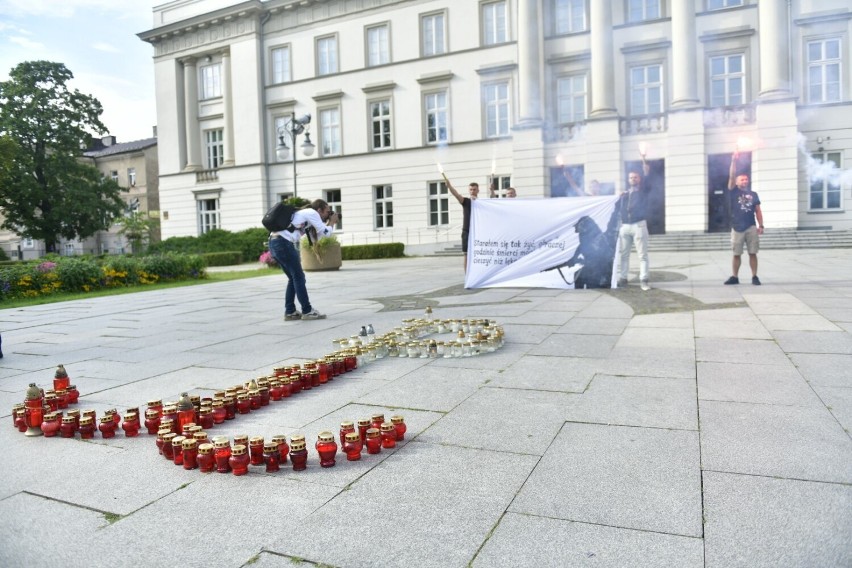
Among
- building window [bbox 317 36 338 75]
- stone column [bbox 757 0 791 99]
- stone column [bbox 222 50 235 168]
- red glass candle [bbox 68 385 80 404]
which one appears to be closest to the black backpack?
red glass candle [bbox 68 385 80 404]

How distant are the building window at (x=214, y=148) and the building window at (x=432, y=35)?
14485 millimetres

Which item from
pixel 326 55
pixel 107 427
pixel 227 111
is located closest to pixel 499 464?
pixel 107 427

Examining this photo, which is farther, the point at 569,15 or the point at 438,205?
the point at 438,205

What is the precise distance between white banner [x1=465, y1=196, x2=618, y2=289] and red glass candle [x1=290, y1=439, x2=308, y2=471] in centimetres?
881

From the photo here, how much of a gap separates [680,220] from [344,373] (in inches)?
979

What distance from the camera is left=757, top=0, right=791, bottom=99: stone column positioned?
24828 millimetres

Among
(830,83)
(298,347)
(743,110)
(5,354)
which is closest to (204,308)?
(5,354)

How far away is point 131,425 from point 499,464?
222 centimetres

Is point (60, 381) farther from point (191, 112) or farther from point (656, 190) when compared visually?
point (191, 112)

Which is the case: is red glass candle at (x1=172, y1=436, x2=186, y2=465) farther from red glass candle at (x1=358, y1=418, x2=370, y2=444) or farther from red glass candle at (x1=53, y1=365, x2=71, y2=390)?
red glass candle at (x1=53, y1=365, x2=71, y2=390)

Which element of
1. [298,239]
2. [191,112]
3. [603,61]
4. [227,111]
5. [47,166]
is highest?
[191,112]

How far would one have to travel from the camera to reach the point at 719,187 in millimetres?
27031

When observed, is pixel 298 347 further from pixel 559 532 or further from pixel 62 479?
pixel 559 532

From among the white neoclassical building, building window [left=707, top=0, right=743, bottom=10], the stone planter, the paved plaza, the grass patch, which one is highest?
building window [left=707, top=0, right=743, bottom=10]
